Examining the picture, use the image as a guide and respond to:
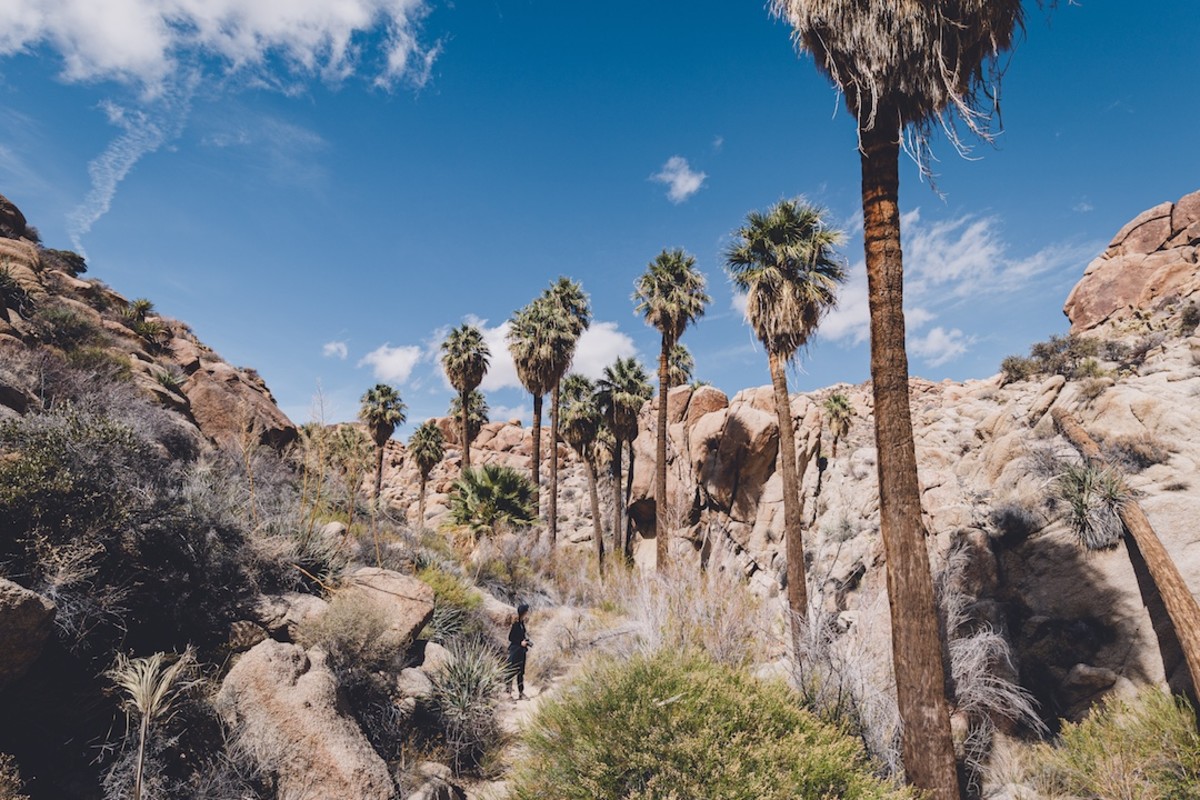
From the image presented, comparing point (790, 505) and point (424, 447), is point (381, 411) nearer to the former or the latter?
point (424, 447)

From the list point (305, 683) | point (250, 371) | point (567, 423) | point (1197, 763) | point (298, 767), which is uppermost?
point (250, 371)

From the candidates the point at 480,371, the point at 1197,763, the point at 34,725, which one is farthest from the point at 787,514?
the point at 480,371

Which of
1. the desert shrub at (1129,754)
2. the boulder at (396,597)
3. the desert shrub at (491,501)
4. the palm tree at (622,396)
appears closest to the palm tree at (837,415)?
the palm tree at (622,396)

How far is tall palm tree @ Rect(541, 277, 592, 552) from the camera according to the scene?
26312mm

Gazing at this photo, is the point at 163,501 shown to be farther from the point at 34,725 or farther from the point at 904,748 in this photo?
the point at 904,748

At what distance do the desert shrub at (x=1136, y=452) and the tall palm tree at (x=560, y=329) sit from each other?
63.3 ft

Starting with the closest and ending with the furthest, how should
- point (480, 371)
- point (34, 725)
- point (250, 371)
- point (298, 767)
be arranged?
point (34, 725)
point (298, 767)
point (250, 371)
point (480, 371)

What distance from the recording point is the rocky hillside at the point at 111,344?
459 inches

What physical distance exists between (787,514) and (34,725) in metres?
15.7

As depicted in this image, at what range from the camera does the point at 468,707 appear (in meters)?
7.74

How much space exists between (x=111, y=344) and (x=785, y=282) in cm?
1915

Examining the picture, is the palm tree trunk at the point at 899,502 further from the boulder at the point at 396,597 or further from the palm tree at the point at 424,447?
the palm tree at the point at 424,447

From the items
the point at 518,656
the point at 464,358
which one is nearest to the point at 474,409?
the point at 464,358

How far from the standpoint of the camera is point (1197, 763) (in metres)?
6.52
